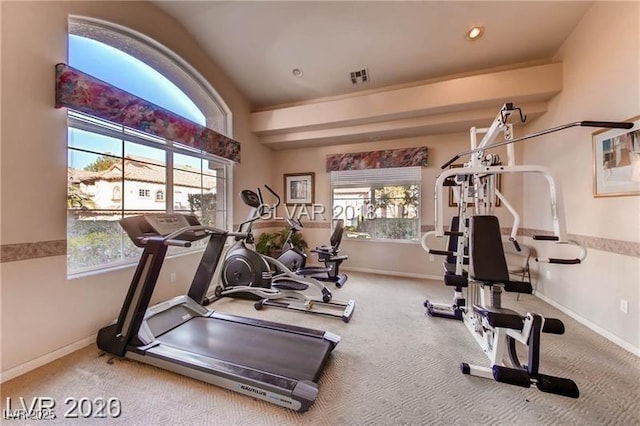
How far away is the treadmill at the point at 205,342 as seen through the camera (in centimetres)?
169

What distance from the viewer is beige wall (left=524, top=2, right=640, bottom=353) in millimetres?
2268

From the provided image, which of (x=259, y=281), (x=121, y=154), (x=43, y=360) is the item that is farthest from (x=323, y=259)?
(x=43, y=360)

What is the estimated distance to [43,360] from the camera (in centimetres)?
206

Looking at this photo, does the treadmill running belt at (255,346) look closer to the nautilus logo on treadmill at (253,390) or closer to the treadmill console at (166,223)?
the nautilus logo on treadmill at (253,390)

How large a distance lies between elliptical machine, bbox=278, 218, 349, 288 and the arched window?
1.46m

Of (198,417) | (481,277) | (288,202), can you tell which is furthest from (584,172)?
(288,202)

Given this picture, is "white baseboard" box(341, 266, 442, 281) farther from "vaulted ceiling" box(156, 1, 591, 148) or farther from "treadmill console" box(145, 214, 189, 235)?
"treadmill console" box(145, 214, 189, 235)

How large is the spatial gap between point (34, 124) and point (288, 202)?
157 inches

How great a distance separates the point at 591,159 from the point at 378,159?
9.37 feet

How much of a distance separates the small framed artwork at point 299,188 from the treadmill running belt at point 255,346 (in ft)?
11.0

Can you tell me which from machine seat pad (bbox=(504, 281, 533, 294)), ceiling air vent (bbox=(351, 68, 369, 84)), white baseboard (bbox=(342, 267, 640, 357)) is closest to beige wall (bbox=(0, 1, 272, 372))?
ceiling air vent (bbox=(351, 68, 369, 84))

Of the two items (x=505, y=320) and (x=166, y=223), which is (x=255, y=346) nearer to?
(x=166, y=223)

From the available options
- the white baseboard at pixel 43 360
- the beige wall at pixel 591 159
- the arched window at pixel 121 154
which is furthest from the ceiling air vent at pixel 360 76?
the white baseboard at pixel 43 360

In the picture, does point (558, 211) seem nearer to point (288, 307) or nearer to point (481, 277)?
point (481, 277)
